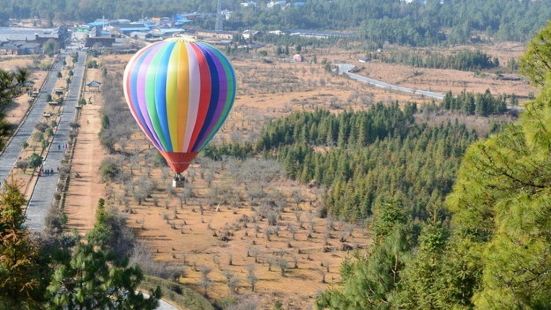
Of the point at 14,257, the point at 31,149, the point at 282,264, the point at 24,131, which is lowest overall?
the point at 24,131

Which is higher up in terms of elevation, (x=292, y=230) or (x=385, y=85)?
(x=292, y=230)

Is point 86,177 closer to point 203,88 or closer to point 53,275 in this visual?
point 203,88

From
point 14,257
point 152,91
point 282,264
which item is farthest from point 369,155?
point 14,257

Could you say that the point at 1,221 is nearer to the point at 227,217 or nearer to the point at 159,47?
the point at 159,47

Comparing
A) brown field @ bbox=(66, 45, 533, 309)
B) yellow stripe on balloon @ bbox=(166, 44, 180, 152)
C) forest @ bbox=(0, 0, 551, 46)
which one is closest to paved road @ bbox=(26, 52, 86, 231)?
brown field @ bbox=(66, 45, 533, 309)

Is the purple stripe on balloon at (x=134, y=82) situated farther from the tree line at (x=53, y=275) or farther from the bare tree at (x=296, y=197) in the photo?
the tree line at (x=53, y=275)

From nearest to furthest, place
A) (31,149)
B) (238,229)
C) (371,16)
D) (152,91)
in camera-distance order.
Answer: (152,91) → (238,229) → (31,149) → (371,16)

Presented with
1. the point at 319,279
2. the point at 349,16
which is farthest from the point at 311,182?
the point at 349,16
